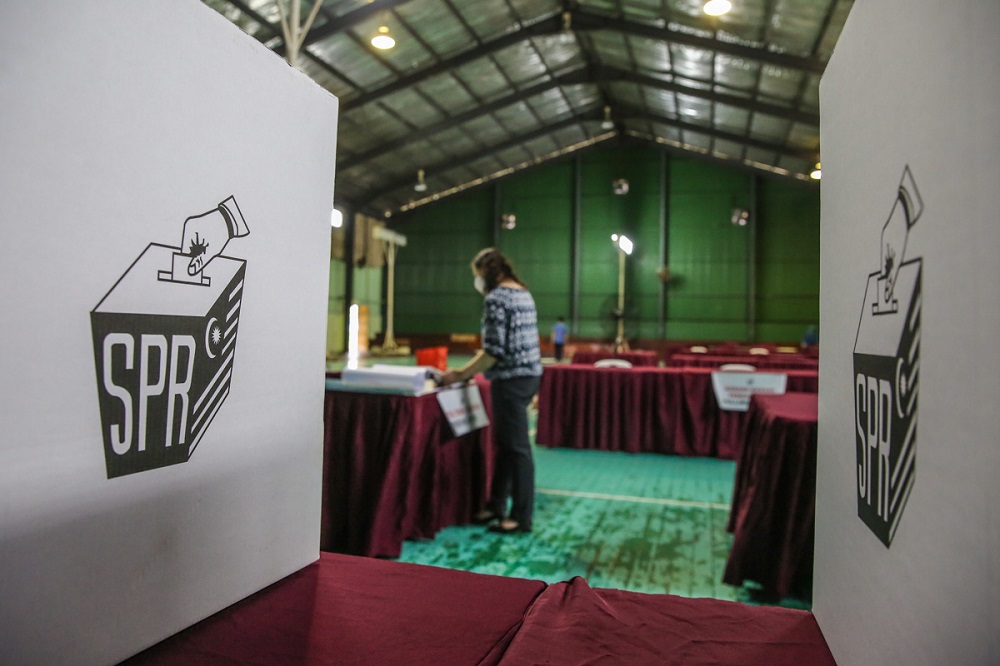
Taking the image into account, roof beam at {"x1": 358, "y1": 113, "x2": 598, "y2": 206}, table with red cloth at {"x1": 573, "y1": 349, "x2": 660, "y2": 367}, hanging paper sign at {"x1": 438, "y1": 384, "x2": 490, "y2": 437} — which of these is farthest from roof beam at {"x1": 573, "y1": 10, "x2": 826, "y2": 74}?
hanging paper sign at {"x1": 438, "y1": 384, "x2": 490, "y2": 437}

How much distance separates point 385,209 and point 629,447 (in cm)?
1148

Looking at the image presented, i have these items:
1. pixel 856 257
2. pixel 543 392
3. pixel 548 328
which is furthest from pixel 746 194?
pixel 856 257

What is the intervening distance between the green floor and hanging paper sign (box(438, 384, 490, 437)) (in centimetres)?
47

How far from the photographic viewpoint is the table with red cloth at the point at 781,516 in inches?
75.5

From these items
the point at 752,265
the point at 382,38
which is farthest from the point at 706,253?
the point at 382,38

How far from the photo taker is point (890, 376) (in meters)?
0.46

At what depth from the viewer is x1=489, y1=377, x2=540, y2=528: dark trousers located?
249 centimetres

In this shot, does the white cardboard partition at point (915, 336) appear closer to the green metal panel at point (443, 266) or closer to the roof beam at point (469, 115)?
the roof beam at point (469, 115)

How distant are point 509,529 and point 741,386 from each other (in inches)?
104

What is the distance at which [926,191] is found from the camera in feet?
1.27

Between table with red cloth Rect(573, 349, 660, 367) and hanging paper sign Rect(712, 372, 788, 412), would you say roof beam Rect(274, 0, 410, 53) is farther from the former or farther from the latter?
hanging paper sign Rect(712, 372, 788, 412)

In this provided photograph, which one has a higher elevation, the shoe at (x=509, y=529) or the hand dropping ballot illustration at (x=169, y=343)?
the hand dropping ballot illustration at (x=169, y=343)

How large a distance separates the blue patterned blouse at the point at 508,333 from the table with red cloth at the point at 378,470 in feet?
1.02

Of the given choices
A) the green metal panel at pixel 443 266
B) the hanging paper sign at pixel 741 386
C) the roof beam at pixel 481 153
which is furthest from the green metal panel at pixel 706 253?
the hanging paper sign at pixel 741 386
